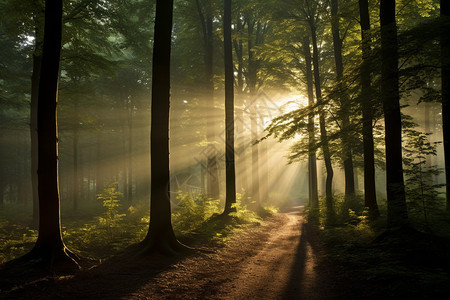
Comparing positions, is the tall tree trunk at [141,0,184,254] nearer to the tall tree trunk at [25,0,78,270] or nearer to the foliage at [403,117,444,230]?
the tall tree trunk at [25,0,78,270]

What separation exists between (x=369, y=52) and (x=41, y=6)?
10.8 meters

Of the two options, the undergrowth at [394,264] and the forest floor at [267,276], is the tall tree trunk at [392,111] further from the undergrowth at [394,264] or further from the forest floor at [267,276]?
the forest floor at [267,276]

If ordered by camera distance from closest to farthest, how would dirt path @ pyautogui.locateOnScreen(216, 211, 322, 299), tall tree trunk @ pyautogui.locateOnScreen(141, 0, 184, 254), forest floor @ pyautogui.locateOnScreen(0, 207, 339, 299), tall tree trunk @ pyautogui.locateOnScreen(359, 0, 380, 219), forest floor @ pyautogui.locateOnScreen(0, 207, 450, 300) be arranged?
forest floor @ pyautogui.locateOnScreen(0, 207, 450, 300)
forest floor @ pyautogui.locateOnScreen(0, 207, 339, 299)
dirt path @ pyautogui.locateOnScreen(216, 211, 322, 299)
tall tree trunk @ pyautogui.locateOnScreen(141, 0, 184, 254)
tall tree trunk @ pyautogui.locateOnScreen(359, 0, 380, 219)

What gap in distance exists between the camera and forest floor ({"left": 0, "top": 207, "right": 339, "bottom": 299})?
16.1 feet

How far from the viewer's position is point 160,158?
7766 mm

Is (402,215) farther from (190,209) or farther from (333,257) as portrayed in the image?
(190,209)

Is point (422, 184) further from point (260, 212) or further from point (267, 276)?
point (260, 212)

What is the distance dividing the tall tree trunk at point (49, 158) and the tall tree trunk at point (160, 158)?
7.08 ft

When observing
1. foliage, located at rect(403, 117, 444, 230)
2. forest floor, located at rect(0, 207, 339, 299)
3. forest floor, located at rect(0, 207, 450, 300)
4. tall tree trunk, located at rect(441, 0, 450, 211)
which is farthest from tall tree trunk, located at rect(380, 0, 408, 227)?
forest floor, located at rect(0, 207, 339, 299)

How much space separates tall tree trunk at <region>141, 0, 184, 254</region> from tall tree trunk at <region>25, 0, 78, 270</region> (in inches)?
84.9

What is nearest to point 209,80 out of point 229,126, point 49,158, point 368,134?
point 229,126

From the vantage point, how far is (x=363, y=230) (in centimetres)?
880

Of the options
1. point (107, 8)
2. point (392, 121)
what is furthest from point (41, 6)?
point (392, 121)

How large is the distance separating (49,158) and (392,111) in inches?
373
